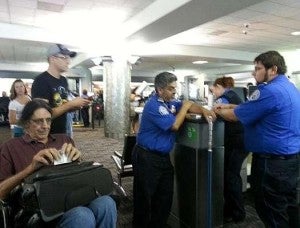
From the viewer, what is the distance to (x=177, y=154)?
8.55 feet

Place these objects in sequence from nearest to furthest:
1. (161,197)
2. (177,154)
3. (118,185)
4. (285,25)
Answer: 1. (161,197)
2. (177,154)
3. (118,185)
4. (285,25)

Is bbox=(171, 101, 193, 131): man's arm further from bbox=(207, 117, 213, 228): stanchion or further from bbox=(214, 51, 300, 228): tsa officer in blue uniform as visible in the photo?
bbox=(214, 51, 300, 228): tsa officer in blue uniform

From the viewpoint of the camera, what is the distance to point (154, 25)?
552 centimetres

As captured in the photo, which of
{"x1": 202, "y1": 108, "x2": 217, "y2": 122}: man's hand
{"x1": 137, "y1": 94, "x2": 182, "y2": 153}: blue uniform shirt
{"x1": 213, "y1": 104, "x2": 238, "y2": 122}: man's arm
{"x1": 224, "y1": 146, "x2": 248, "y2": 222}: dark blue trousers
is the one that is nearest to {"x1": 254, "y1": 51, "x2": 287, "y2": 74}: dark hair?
{"x1": 213, "y1": 104, "x2": 238, "y2": 122}: man's arm

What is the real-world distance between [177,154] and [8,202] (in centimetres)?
139

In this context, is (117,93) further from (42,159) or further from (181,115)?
(42,159)

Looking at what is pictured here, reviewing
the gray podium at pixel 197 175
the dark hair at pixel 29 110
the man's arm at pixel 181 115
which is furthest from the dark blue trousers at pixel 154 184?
the dark hair at pixel 29 110

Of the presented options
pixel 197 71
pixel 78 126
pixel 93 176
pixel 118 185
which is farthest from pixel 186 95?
pixel 197 71

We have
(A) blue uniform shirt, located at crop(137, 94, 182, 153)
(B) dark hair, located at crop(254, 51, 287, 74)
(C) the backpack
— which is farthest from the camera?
(A) blue uniform shirt, located at crop(137, 94, 182, 153)

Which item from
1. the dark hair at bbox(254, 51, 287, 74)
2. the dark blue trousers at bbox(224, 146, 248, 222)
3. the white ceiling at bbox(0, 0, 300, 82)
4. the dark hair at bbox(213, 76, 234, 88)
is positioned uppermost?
the white ceiling at bbox(0, 0, 300, 82)

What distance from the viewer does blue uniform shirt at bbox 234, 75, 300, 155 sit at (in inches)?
78.4

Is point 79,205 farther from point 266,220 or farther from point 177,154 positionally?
point 266,220

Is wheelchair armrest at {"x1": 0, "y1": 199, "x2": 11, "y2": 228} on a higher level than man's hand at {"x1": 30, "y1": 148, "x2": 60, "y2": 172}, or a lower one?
lower

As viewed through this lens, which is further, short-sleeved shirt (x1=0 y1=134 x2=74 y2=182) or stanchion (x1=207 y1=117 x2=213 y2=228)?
stanchion (x1=207 y1=117 x2=213 y2=228)
